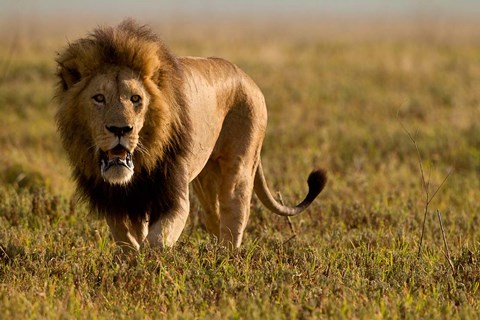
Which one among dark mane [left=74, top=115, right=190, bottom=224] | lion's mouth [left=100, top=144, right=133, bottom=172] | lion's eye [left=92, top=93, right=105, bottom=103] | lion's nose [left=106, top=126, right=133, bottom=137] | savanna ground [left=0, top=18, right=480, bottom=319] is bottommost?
savanna ground [left=0, top=18, right=480, bottom=319]

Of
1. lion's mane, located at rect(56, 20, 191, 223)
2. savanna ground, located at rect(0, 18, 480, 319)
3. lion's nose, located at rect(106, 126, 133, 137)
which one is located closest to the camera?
savanna ground, located at rect(0, 18, 480, 319)

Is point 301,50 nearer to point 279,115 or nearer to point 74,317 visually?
point 279,115

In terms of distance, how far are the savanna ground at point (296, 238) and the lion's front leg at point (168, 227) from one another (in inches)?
3.4

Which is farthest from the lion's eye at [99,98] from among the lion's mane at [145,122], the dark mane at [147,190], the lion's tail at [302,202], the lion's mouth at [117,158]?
the lion's tail at [302,202]

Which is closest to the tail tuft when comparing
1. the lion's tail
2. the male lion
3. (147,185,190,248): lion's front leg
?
the lion's tail

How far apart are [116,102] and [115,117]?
0.13 m

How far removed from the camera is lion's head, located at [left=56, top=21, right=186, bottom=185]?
4.96 metres

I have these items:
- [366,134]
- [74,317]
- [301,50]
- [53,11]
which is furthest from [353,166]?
[53,11]

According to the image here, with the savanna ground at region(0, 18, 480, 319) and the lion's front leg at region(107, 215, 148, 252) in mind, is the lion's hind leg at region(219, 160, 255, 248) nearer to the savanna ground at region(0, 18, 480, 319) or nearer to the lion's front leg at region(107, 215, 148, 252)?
the savanna ground at region(0, 18, 480, 319)

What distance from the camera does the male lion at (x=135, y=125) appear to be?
499 centimetres

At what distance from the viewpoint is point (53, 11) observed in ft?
550

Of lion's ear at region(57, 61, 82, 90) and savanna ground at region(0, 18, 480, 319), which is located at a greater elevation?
lion's ear at region(57, 61, 82, 90)

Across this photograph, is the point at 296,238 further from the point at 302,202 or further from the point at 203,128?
the point at 203,128

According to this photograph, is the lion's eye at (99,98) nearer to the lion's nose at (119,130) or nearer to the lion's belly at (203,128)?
the lion's nose at (119,130)
